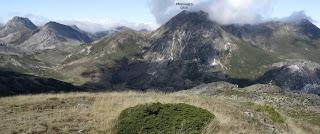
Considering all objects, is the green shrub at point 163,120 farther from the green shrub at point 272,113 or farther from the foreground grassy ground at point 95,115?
the green shrub at point 272,113

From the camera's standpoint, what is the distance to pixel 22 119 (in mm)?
29078

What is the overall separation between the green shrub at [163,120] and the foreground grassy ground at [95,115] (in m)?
0.63

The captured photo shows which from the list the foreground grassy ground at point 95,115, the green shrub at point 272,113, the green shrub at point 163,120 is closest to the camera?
the green shrub at point 163,120

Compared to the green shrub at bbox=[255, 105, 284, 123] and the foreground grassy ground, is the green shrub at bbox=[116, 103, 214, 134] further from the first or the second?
the green shrub at bbox=[255, 105, 284, 123]

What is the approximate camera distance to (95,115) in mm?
29906

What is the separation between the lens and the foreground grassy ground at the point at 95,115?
88.7 ft

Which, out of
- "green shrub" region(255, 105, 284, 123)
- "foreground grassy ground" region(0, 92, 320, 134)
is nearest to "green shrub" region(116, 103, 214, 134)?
"foreground grassy ground" region(0, 92, 320, 134)

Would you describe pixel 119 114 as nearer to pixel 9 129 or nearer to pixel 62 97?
pixel 9 129

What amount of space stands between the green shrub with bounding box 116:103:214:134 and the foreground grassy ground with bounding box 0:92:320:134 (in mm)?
628

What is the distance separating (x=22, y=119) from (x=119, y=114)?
592cm

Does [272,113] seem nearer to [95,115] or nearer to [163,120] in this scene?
[163,120]

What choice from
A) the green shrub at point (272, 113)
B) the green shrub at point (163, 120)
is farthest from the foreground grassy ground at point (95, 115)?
the green shrub at point (163, 120)

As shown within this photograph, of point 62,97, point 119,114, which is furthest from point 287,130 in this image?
point 62,97

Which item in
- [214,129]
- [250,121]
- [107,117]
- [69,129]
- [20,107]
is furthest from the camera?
[20,107]
